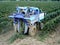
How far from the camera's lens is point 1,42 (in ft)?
29.1

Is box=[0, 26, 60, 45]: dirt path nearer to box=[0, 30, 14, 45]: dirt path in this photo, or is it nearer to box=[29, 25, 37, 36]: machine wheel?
box=[0, 30, 14, 45]: dirt path

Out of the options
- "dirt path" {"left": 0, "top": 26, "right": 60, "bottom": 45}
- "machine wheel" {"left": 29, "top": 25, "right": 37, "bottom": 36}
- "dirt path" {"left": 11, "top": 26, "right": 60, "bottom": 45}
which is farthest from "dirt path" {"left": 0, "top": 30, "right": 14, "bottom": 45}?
"machine wheel" {"left": 29, "top": 25, "right": 37, "bottom": 36}

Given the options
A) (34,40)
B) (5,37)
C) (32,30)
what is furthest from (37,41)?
(5,37)

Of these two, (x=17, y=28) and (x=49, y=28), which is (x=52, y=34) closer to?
(x=49, y=28)

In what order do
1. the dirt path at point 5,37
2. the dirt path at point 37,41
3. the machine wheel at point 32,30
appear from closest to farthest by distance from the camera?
1. the dirt path at point 37,41
2. the dirt path at point 5,37
3. the machine wheel at point 32,30

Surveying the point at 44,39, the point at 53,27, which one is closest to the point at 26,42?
the point at 44,39

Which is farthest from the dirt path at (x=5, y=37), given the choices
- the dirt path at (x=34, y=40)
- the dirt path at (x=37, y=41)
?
the dirt path at (x=37, y=41)

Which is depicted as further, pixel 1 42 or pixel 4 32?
pixel 4 32

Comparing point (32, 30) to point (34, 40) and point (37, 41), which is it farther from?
point (37, 41)

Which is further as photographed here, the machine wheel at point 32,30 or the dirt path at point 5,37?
the machine wheel at point 32,30

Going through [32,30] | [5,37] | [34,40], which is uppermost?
[32,30]

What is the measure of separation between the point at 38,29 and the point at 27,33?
94 cm

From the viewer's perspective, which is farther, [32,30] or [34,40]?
[32,30]

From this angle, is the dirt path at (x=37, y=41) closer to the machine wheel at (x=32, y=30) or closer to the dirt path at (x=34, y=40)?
the dirt path at (x=34, y=40)
